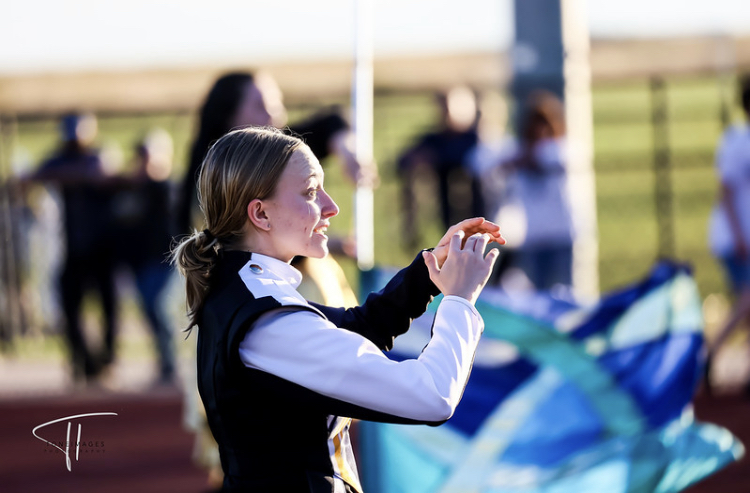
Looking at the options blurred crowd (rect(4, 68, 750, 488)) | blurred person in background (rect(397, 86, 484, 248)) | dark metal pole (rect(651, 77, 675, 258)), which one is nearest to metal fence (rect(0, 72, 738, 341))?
dark metal pole (rect(651, 77, 675, 258))

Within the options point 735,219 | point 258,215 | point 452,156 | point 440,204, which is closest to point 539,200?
point 452,156

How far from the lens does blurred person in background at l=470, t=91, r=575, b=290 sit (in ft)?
22.8

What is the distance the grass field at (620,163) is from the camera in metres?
12.6

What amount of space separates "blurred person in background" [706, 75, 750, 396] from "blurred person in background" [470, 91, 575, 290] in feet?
3.20

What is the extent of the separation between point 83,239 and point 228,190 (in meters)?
6.37

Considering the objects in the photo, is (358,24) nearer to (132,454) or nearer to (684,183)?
(132,454)

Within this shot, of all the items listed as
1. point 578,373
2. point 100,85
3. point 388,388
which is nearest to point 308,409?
point 388,388

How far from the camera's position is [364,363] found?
1794 mm

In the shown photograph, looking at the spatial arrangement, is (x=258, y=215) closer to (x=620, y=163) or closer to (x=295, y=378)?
(x=295, y=378)

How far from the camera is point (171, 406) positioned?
7.55 meters

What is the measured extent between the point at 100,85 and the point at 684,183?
10048 mm

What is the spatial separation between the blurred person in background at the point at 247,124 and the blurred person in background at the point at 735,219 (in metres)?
3.51

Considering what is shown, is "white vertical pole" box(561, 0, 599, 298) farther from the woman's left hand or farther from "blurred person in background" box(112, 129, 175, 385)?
the woman's left hand

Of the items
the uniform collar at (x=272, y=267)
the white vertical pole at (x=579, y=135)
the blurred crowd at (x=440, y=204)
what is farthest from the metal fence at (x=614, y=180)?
the uniform collar at (x=272, y=267)
